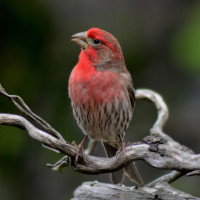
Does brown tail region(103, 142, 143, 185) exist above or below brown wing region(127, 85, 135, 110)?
below

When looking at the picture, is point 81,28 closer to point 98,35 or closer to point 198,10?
point 198,10

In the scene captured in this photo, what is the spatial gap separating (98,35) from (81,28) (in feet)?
7.64

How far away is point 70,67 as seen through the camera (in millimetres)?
7074

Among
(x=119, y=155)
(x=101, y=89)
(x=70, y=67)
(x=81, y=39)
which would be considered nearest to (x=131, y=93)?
(x=101, y=89)

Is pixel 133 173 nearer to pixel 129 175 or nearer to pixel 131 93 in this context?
pixel 129 175

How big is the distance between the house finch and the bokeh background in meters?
1.21

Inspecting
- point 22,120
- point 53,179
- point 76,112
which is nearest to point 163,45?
point 53,179

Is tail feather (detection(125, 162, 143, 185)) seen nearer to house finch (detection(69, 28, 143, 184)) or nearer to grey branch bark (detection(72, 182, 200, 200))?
house finch (detection(69, 28, 143, 184))

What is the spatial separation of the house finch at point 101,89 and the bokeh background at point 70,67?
3.96 ft

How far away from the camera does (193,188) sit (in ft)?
21.0

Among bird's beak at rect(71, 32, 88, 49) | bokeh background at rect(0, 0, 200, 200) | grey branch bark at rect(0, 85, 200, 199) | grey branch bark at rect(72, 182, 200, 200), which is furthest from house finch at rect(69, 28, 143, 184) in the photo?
bokeh background at rect(0, 0, 200, 200)

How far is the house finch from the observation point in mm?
5051

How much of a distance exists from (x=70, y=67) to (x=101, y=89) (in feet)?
6.87

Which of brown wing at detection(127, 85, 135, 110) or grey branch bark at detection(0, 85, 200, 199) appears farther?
brown wing at detection(127, 85, 135, 110)
